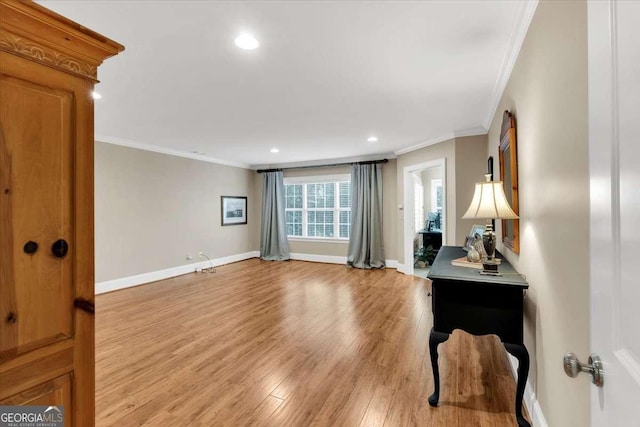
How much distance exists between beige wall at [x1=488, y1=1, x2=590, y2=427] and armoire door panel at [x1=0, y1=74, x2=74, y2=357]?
1.68 m

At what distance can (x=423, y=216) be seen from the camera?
7.98m

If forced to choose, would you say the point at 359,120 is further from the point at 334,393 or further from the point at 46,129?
the point at 46,129

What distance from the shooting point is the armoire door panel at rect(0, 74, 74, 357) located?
28.0 inches

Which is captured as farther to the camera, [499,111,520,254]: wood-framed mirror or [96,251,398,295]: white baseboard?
[96,251,398,295]: white baseboard

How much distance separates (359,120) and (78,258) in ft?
11.2

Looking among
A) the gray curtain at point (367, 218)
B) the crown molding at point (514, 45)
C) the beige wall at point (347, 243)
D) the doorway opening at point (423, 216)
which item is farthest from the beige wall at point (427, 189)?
the crown molding at point (514, 45)

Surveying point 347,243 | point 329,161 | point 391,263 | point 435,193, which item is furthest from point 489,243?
point 435,193

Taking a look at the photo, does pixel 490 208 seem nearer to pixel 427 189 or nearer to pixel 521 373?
pixel 521 373

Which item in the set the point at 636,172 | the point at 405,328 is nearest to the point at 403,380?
the point at 405,328

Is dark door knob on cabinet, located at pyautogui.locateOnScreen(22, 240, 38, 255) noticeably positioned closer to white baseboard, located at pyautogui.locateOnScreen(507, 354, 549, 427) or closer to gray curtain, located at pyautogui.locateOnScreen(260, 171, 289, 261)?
white baseboard, located at pyautogui.locateOnScreen(507, 354, 549, 427)

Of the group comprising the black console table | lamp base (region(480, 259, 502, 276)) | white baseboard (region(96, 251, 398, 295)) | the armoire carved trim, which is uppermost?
the armoire carved trim

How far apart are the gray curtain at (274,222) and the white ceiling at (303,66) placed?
116 inches

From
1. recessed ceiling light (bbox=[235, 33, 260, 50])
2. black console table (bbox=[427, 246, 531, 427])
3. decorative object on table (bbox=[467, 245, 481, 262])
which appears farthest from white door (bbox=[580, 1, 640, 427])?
recessed ceiling light (bbox=[235, 33, 260, 50])

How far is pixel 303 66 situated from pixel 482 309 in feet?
7.10
